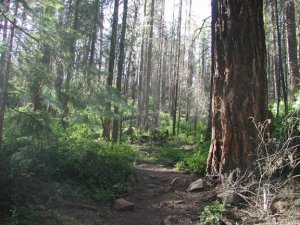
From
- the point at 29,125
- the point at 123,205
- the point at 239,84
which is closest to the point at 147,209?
the point at 123,205

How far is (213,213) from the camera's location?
17.3 ft

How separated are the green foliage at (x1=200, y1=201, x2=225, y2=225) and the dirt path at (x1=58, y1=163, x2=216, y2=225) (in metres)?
0.17

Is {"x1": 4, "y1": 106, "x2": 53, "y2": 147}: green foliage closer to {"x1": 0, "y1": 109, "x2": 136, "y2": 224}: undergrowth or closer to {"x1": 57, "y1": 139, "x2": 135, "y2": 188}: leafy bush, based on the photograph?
{"x1": 0, "y1": 109, "x2": 136, "y2": 224}: undergrowth

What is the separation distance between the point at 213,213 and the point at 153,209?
1246mm

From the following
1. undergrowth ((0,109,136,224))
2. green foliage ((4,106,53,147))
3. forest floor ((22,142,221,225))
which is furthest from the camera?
green foliage ((4,106,53,147))

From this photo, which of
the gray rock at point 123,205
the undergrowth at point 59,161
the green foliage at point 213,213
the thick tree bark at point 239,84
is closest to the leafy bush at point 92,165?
the undergrowth at point 59,161

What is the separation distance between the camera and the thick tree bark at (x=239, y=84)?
615 cm

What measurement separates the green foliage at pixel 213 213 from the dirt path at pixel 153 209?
17 cm

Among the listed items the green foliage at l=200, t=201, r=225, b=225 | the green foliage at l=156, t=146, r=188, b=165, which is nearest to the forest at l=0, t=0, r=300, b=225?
the green foliage at l=200, t=201, r=225, b=225

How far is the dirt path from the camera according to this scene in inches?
214

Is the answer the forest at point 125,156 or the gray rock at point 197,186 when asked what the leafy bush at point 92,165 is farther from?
the gray rock at point 197,186

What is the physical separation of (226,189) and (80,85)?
13.8 feet

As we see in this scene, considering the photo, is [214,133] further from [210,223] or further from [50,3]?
[50,3]

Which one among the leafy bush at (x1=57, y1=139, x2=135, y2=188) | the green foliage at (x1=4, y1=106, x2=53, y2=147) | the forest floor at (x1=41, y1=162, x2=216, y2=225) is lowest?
the forest floor at (x1=41, y1=162, x2=216, y2=225)
